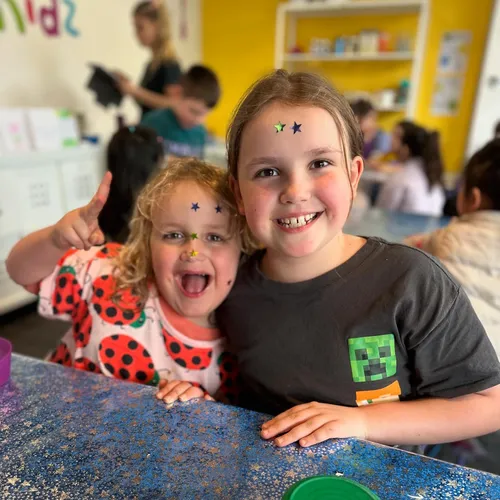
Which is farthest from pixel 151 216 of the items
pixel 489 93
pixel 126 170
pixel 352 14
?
pixel 352 14

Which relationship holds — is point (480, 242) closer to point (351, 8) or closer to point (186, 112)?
point (186, 112)

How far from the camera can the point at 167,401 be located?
0.74 metres

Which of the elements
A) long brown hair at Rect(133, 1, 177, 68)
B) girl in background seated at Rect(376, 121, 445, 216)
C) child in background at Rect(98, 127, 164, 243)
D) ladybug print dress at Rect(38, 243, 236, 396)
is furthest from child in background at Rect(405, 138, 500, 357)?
long brown hair at Rect(133, 1, 177, 68)

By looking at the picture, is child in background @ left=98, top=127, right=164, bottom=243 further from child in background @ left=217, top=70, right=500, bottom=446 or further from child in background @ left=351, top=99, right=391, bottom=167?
child in background @ left=351, top=99, right=391, bottom=167

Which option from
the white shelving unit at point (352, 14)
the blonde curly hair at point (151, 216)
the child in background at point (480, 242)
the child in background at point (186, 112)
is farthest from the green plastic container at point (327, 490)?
the white shelving unit at point (352, 14)

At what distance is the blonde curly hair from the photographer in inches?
35.8

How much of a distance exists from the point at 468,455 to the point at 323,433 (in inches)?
46.8

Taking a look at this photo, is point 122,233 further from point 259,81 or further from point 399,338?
point 399,338

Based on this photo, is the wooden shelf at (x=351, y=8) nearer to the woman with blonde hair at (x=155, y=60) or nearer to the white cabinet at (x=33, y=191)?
the woman with blonde hair at (x=155, y=60)

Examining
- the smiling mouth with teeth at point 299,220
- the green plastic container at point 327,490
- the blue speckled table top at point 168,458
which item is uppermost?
the smiling mouth with teeth at point 299,220

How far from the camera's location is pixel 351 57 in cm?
444

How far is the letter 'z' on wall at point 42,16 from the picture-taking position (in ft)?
9.03

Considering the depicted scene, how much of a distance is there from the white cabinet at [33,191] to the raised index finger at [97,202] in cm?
184

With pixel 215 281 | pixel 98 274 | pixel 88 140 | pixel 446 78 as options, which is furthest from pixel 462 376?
pixel 446 78
